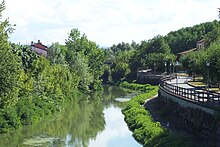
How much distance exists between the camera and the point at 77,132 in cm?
4056

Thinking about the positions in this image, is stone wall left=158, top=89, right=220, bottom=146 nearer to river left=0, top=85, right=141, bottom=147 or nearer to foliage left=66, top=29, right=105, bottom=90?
river left=0, top=85, right=141, bottom=147

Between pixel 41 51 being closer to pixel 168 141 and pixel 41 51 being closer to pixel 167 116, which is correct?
pixel 167 116

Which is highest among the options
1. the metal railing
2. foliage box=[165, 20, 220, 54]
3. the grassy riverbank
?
foliage box=[165, 20, 220, 54]

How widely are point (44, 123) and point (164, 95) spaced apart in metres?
13.0

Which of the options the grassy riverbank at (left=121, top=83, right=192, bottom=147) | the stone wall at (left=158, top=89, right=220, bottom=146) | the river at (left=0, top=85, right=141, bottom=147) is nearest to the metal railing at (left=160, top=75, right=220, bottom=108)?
the stone wall at (left=158, top=89, right=220, bottom=146)

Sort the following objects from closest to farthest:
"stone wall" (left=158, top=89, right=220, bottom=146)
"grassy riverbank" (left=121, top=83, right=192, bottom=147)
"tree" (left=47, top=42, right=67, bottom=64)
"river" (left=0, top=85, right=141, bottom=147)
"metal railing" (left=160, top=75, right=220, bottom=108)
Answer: "stone wall" (left=158, top=89, right=220, bottom=146) → "grassy riverbank" (left=121, top=83, right=192, bottom=147) → "metal railing" (left=160, top=75, right=220, bottom=108) → "river" (left=0, top=85, right=141, bottom=147) → "tree" (left=47, top=42, right=67, bottom=64)

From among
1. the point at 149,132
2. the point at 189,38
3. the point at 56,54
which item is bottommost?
the point at 149,132

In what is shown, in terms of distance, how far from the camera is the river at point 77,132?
3491 centimetres

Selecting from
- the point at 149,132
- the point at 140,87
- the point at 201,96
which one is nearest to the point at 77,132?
the point at 149,132

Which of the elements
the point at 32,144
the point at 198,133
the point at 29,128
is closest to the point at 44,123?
the point at 29,128

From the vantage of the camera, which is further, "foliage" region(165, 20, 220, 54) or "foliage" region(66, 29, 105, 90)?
"foliage" region(165, 20, 220, 54)

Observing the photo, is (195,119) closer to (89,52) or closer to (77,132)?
(77,132)

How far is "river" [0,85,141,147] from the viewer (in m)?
34.9

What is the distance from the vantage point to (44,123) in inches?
1737
